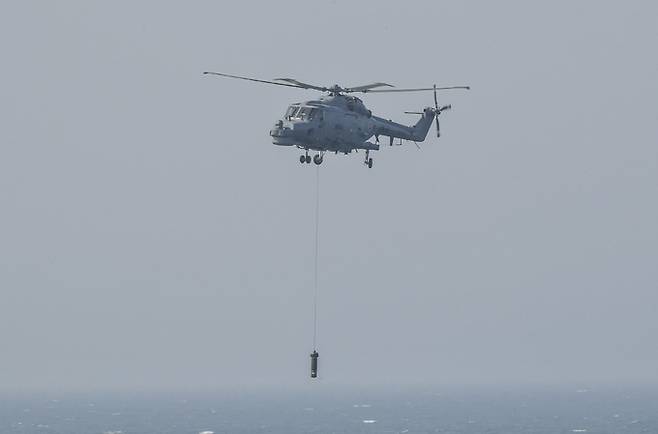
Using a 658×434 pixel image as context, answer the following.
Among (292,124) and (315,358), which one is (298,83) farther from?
(315,358)

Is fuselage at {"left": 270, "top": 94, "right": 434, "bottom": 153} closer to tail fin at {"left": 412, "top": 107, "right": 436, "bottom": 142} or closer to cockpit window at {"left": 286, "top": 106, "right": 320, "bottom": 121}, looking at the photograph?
cockpit window at {"left": 286, "top": 106, "right": 320, "bottom": 121}

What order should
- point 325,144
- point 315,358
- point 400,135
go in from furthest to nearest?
point 400,135 < point 325,144 < point 315,358

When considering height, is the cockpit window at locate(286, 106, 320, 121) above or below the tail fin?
below

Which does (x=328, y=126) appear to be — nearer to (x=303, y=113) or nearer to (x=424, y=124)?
(x=303, y=113)

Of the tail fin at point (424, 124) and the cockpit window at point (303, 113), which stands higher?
the tail fin at point (424, 124)

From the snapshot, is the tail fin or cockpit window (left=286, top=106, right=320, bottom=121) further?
the tail fin

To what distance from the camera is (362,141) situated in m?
97.1

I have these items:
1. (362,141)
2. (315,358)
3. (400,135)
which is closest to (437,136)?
(400,135)

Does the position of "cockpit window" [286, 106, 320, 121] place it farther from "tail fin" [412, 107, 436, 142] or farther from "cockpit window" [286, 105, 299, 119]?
"tail fin" [412, 107, 436, 142]

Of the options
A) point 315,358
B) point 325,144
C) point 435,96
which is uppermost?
point 435,96

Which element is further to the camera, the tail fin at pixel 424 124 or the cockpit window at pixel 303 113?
the tail fin at pixel 424 124

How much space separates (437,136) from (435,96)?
3518 millimetres

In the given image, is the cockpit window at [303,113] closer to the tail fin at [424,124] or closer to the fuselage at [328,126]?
the fuselage at [328,126]

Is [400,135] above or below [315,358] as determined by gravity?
above
